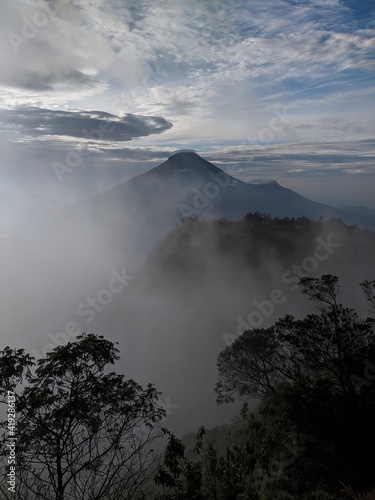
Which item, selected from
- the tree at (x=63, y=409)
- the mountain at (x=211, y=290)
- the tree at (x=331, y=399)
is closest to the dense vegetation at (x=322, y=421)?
the tree at (x=331, y=399)

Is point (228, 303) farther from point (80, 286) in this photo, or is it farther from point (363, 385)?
point (80, 286)

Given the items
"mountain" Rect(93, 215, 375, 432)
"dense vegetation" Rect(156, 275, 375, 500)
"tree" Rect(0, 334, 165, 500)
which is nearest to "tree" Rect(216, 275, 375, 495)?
"dense vegetation" Rect(156, 275, 375, 500)

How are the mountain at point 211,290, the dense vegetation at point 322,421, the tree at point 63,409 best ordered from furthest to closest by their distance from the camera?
1. the mountain at point 211,290
2. the dense vegetation at point 322,421
3. the tree at point 63,409

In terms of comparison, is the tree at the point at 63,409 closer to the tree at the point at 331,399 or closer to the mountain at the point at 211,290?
the tree at the point at 331,399

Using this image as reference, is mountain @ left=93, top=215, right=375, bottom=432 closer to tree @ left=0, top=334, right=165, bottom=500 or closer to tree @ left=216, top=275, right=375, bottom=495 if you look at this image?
tree @ left=216, top=275, right=375, bottom=495

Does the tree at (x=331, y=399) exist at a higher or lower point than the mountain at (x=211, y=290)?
lower

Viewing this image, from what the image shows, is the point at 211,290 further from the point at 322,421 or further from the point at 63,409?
the point at 63,409

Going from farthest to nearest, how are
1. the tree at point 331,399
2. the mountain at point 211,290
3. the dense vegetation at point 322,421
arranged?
the mountain at point 211,290 < the tree at point 331,399 < the dense vegetation at point 322,421

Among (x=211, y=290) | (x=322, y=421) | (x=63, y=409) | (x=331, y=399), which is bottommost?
(x=322, y=421)

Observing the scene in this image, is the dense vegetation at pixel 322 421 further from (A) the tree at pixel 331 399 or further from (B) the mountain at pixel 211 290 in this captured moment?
(B) the mountain at pixel 211 290

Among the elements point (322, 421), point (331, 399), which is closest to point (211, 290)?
point (331, 399)

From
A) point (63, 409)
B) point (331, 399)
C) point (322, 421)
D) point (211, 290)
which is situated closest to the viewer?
point (63, 409)

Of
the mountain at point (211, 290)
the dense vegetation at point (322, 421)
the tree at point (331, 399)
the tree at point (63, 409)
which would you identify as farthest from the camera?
the mountain at point (211, 290)

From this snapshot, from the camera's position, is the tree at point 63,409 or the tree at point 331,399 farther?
the tree at point 331,399
